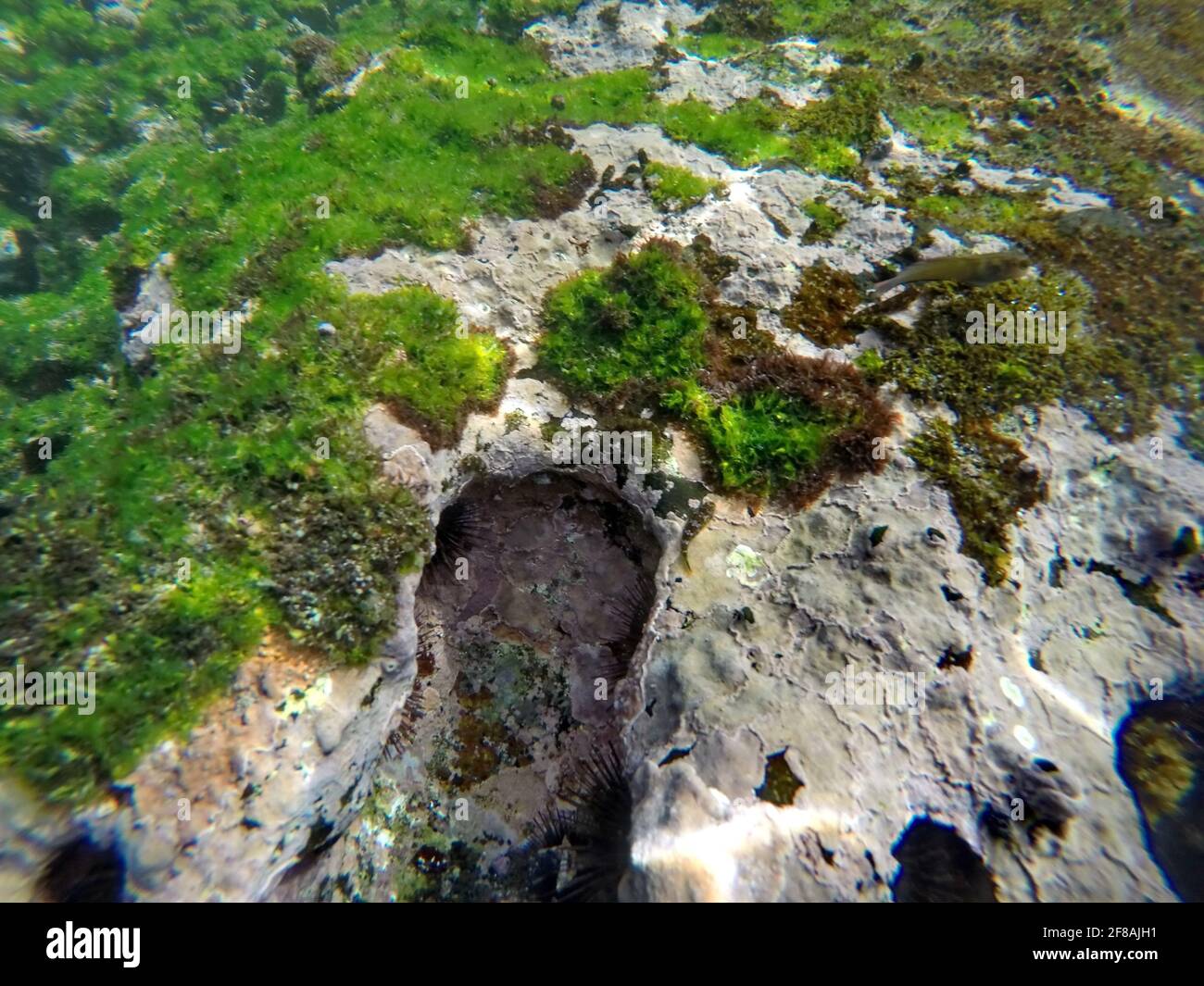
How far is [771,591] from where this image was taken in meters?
5.99

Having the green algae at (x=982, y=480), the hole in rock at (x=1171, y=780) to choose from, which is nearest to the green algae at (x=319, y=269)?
the green algae at (x=982, y=480)

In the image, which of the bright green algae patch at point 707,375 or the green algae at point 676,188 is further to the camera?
the green algae at point 676,188

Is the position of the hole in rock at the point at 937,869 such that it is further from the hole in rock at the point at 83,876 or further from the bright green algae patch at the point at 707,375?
the hole in rock at the point at 83,876

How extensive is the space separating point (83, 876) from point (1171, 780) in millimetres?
10061

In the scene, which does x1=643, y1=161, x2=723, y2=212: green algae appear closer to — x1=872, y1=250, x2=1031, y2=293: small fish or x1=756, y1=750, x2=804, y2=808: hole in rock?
x1=872, y1=250, x2=1031, y2=293: small fish

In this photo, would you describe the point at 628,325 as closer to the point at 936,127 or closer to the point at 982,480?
the point at 982,480

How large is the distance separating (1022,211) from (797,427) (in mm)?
6290

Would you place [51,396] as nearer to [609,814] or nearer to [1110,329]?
[609,814]

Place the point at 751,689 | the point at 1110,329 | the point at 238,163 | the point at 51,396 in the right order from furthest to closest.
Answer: the point at 51,396
the point at 238,163
the point at 1110,329
the point at 751,689

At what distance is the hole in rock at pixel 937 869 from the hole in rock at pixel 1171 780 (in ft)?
5.70

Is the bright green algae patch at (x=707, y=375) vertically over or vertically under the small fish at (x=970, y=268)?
under

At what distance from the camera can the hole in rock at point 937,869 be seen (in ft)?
15.6

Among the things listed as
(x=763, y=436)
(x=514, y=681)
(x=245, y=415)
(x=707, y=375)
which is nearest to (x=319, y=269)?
(x=245, y=415)

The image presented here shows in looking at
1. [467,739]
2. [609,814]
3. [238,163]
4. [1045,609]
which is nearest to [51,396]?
[238,163]
